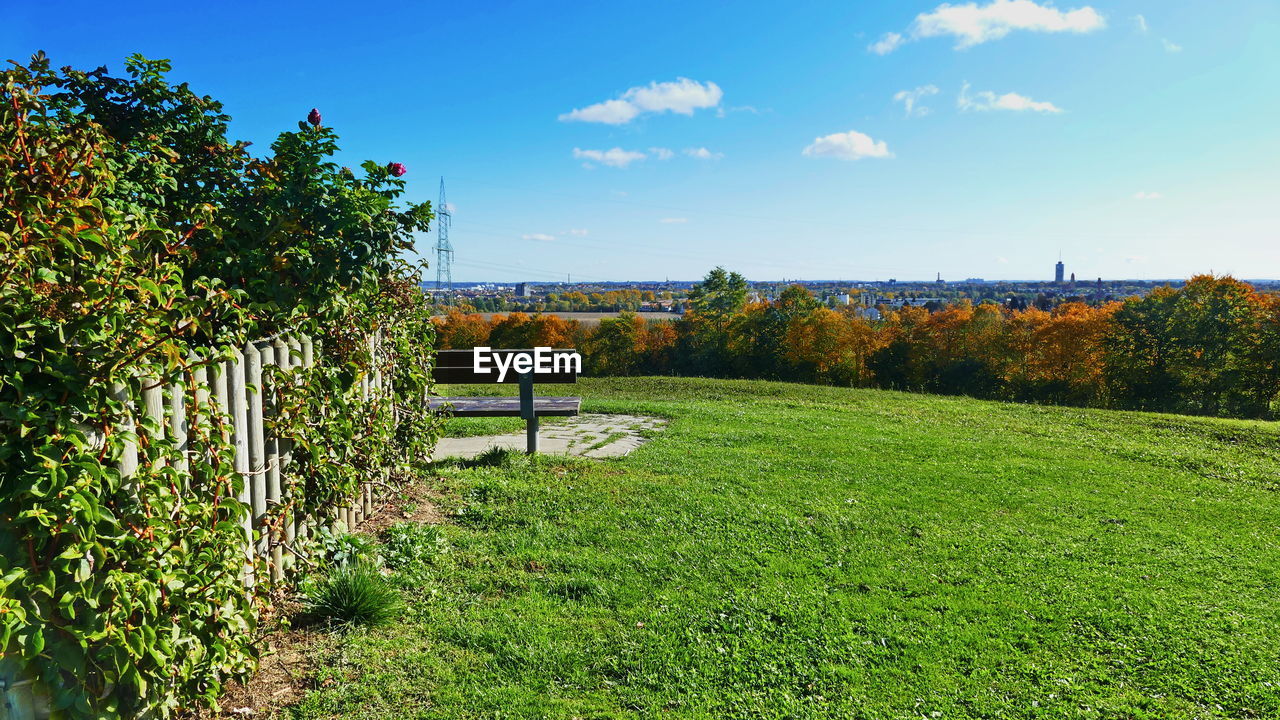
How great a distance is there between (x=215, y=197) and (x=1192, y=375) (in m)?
38.0

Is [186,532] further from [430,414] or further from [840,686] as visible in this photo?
[430,414]

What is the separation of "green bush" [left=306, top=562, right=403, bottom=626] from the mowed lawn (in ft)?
0.32

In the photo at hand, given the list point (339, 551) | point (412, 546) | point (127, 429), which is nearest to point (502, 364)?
point (412, 546)

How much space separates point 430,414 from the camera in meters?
6.03

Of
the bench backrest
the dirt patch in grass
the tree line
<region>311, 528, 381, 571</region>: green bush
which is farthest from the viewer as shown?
the tree line

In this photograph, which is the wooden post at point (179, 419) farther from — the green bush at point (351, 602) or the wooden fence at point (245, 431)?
the green bush at point (351, 602)

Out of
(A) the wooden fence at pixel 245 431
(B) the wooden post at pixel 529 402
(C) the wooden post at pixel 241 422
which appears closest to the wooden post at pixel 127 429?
(A) the wooden fence at pixel 245 431

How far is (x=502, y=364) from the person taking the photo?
7.20 meters

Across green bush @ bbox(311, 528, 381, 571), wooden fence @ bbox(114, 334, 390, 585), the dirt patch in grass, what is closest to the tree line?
green bush @ bbox(311, 528, 381, 571)

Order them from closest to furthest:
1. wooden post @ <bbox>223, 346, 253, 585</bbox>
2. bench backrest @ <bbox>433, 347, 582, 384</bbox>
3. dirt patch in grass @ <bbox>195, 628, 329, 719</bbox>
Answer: dirt patch in grass @ <bbox>195, 628, 329, 719</bbox> → wooden post @ <bbox>223, 346, 253, 585</bbox> → bench backrest @ <bbox>433, 347, 582, 384</bbox>

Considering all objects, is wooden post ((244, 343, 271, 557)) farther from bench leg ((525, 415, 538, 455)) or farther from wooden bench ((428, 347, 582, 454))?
bench leg ((525, 415, 538, 455))

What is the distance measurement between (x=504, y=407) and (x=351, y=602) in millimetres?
3934

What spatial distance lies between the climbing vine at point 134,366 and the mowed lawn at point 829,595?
0.79 m

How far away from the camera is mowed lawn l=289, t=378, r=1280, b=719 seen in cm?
300
